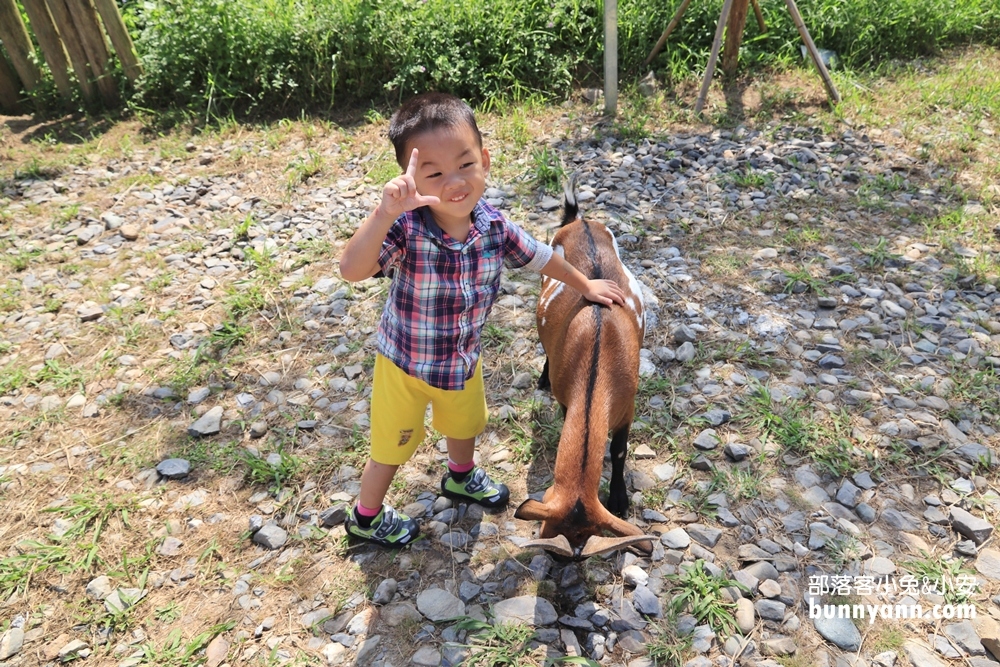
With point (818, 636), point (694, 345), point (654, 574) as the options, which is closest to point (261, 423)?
point (654, 574)

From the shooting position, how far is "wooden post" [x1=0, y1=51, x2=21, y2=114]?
6.40 meters

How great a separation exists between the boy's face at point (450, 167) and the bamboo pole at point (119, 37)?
216 inches

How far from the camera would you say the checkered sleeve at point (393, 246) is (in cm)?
227

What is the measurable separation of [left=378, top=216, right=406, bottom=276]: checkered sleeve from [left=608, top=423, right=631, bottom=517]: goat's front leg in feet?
4.16

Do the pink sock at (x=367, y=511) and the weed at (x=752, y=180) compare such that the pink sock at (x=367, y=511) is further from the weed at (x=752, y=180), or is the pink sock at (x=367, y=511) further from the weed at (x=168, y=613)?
the weed at (x=752, y=180)

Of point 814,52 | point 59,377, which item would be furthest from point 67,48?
point 814,52

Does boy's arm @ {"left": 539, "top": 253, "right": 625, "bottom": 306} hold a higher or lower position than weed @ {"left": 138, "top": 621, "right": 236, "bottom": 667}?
higher

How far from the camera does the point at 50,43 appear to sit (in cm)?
617

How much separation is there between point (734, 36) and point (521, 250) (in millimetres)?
4717

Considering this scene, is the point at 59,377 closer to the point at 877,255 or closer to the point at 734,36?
the point at 877,255

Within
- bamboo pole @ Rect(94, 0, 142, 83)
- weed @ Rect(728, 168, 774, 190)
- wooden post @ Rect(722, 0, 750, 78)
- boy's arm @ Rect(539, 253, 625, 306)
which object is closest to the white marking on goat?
boy's arm @ Rect(539, 253, 625, 306)

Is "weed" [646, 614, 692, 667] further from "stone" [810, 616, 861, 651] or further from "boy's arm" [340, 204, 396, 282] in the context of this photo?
"boy's arm" [340, 204, 396, 282]

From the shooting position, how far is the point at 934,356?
12.1 feet

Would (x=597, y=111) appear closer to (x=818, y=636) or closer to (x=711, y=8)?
(x=711, y=8)
